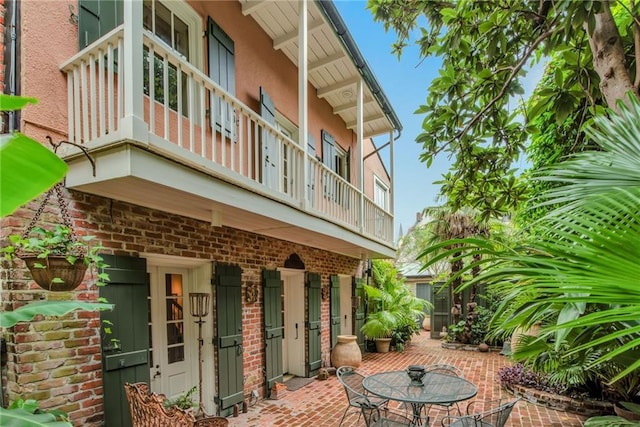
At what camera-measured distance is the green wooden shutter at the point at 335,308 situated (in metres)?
7.99

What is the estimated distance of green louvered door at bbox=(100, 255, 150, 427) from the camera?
129 inches

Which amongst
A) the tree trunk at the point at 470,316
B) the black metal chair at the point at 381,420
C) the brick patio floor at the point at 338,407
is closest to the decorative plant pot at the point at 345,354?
the brick patio floor at the point at 338,407

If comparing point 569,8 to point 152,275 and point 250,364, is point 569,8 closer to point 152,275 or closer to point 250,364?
point 152,275

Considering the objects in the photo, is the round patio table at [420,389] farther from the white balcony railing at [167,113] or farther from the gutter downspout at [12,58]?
the gutter downspout at [12,58]

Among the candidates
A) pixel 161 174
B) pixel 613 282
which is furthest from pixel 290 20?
pixel 613 282

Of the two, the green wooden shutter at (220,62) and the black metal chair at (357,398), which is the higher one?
the green wooden shutter at (220,62)

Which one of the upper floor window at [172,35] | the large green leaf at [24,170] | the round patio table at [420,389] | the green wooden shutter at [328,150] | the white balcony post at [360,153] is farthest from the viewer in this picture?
the green wooden shutter at [328,150]

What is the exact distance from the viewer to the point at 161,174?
9.37ft

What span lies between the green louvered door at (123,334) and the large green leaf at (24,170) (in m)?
2.83

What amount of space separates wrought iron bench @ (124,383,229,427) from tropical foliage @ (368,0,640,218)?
3.59 m

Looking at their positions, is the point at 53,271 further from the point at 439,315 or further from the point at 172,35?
the point at 439,315

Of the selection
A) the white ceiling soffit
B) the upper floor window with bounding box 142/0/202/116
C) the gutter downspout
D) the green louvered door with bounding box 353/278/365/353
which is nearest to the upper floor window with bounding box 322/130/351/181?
the white ceiling soffit

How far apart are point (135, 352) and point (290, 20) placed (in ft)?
17.9

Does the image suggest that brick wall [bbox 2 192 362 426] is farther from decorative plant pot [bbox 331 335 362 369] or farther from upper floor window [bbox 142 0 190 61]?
decorative plant pot [bbox 331 335 362 369]
